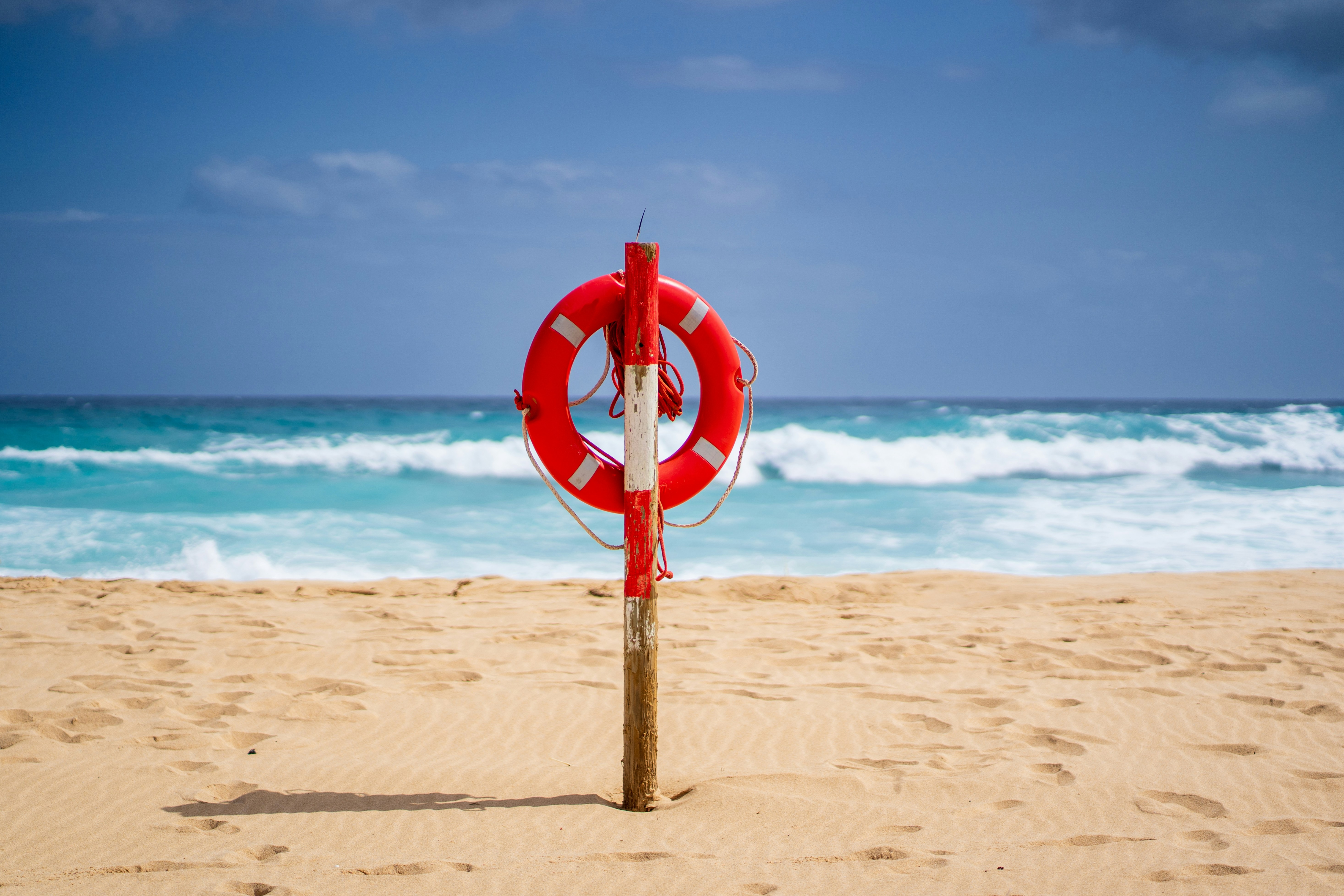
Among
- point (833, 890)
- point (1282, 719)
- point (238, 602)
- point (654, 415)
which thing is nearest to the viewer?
point (833, 890)

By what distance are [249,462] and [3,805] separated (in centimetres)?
1621

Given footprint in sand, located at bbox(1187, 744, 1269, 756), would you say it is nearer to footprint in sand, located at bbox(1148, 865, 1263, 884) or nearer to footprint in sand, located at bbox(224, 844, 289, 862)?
footprint in sand, located at bbox(1148, 865, 1263, 884)

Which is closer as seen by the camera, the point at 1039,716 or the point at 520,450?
the point at 1039,716

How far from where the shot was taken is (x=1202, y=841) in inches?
101

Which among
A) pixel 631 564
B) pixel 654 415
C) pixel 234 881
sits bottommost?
pixel 234 881

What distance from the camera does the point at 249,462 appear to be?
17641mm

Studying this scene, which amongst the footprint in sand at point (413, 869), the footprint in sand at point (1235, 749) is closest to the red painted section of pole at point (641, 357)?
the footprint in sand at point (413, 869)

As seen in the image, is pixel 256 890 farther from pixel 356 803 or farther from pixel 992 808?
pixel 992 808

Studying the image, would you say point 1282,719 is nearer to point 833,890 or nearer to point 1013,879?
point 1013,879

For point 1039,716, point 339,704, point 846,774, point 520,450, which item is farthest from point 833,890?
point 520,450

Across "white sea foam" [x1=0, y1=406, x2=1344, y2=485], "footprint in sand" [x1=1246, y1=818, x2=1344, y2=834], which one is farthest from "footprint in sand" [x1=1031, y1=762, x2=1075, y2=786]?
"white sea foam" [x1=0, y1=406, x2=1344, y2=485]

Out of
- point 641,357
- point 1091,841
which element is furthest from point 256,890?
point 1091,841

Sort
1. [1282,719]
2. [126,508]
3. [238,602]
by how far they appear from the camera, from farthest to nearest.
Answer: [126,508] → [238,602] → [1282,719]

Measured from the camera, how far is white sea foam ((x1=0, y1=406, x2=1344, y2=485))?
16516 millimetres
